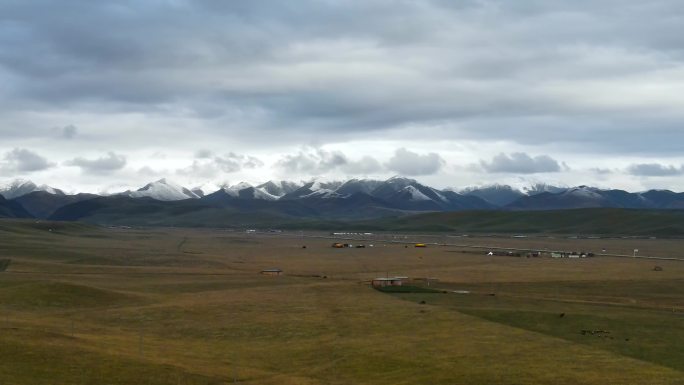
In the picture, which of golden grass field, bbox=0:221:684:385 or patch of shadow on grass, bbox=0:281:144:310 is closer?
golden grass field, bbox=0:221:684:385

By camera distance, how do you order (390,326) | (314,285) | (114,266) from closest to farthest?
(390,326) → (314,285) → (114,266)

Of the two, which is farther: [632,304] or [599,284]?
[599,284]

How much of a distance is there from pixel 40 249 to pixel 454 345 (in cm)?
15029

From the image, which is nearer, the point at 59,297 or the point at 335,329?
the point at 335,329

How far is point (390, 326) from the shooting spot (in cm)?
7544

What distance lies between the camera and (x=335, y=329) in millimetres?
73000

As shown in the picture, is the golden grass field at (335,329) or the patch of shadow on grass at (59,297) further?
the patch of shadow on grass at (59,297)

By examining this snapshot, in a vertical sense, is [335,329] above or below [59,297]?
below

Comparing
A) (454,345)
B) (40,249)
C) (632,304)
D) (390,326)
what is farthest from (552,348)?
(40,249)

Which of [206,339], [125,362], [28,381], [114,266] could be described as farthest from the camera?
A: [114,266]

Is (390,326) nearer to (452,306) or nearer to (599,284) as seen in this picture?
(452,306)

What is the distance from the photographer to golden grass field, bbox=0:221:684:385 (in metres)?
53.4

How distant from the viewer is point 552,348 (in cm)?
6338

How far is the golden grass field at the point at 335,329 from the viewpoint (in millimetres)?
53406
